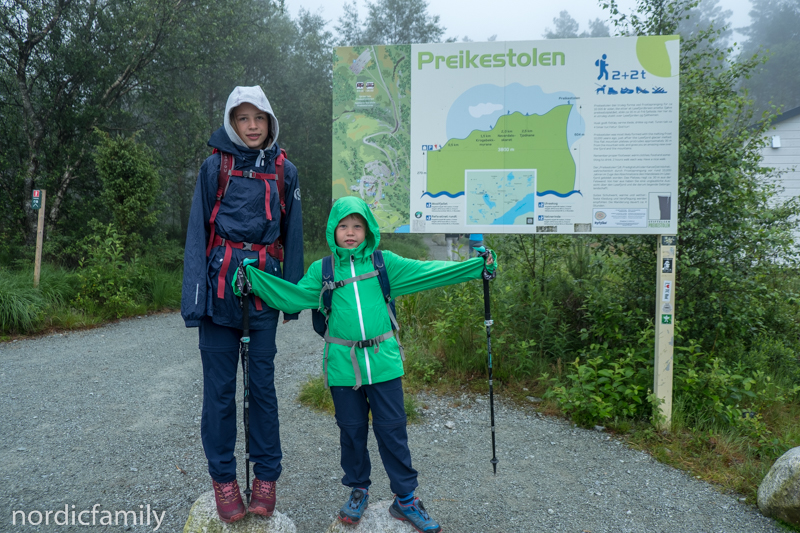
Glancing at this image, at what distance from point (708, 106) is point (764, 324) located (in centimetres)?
232

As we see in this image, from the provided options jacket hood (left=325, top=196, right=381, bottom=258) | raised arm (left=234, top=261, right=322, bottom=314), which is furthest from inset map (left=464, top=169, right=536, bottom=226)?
raised arm (left=234, top=261, right=322, bottom=314)

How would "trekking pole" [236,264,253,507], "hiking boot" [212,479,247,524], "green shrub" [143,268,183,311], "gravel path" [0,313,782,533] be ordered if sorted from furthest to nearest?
"green shrub" [143,268,183,311], "gravel path" [0,313,782,533], "hiking boot" [212,479,247,524], "trekking pole" [236,264,253,507]

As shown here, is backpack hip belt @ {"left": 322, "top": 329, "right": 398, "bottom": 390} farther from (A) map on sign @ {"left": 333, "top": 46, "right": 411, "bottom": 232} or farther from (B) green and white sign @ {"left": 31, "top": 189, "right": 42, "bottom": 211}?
(B) green and white sign @ {"left": 31, "top": 189, "right": 42, "bottom": 211}

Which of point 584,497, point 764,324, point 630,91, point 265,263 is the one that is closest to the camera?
point 265,263

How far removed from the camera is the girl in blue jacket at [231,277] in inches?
103

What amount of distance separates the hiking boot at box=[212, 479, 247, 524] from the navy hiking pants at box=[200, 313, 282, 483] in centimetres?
4

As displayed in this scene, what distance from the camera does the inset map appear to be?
161 inches

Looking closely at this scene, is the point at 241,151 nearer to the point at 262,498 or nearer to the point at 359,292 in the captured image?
the point at 359,292

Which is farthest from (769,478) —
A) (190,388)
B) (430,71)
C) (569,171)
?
(190,388)

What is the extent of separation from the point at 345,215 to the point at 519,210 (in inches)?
72.9

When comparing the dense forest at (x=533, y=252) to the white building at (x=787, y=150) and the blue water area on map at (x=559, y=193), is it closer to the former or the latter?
the blue water area on map at (x=559, y=193)

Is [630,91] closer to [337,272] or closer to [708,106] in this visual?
[708,106]

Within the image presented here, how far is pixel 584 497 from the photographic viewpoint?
3.28 meters

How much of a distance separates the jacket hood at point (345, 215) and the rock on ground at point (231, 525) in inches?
55.5
